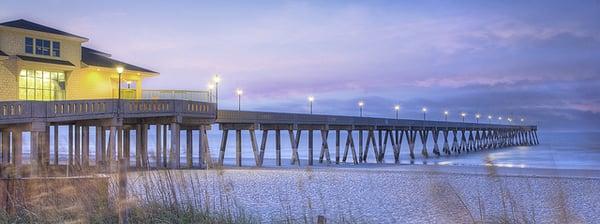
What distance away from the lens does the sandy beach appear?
455 inches

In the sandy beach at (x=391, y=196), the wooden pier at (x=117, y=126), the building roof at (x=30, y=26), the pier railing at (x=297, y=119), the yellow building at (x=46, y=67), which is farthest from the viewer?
the pier railing at (x=297, y=119)

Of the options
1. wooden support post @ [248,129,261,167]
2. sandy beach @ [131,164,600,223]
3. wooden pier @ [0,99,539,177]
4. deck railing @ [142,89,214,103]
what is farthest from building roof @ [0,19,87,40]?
sandy beach @ [131,164,600,223]

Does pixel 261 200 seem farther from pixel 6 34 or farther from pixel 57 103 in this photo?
pixel 6 34

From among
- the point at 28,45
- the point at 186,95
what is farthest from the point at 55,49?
the point at 186,95

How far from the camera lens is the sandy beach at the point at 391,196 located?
11547 mm

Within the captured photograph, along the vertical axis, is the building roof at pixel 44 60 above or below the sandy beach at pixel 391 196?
above

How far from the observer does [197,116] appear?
29.0 metres

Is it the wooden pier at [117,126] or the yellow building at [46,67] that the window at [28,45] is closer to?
the yellow building at [46,67]

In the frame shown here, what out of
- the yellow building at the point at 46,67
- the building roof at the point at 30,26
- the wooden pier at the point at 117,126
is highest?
the building roof at the point at 30,26

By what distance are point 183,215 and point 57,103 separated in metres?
14.1

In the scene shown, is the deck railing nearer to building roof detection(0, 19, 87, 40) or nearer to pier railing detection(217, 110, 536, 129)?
pier railing detection(217, 110, 536, 129)

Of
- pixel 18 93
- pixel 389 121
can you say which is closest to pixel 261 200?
pixel 18 93

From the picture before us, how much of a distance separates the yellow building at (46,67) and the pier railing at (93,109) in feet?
14.7

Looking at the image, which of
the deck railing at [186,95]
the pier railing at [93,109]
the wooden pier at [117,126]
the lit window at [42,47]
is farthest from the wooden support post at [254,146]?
the lit window at [42,47]
